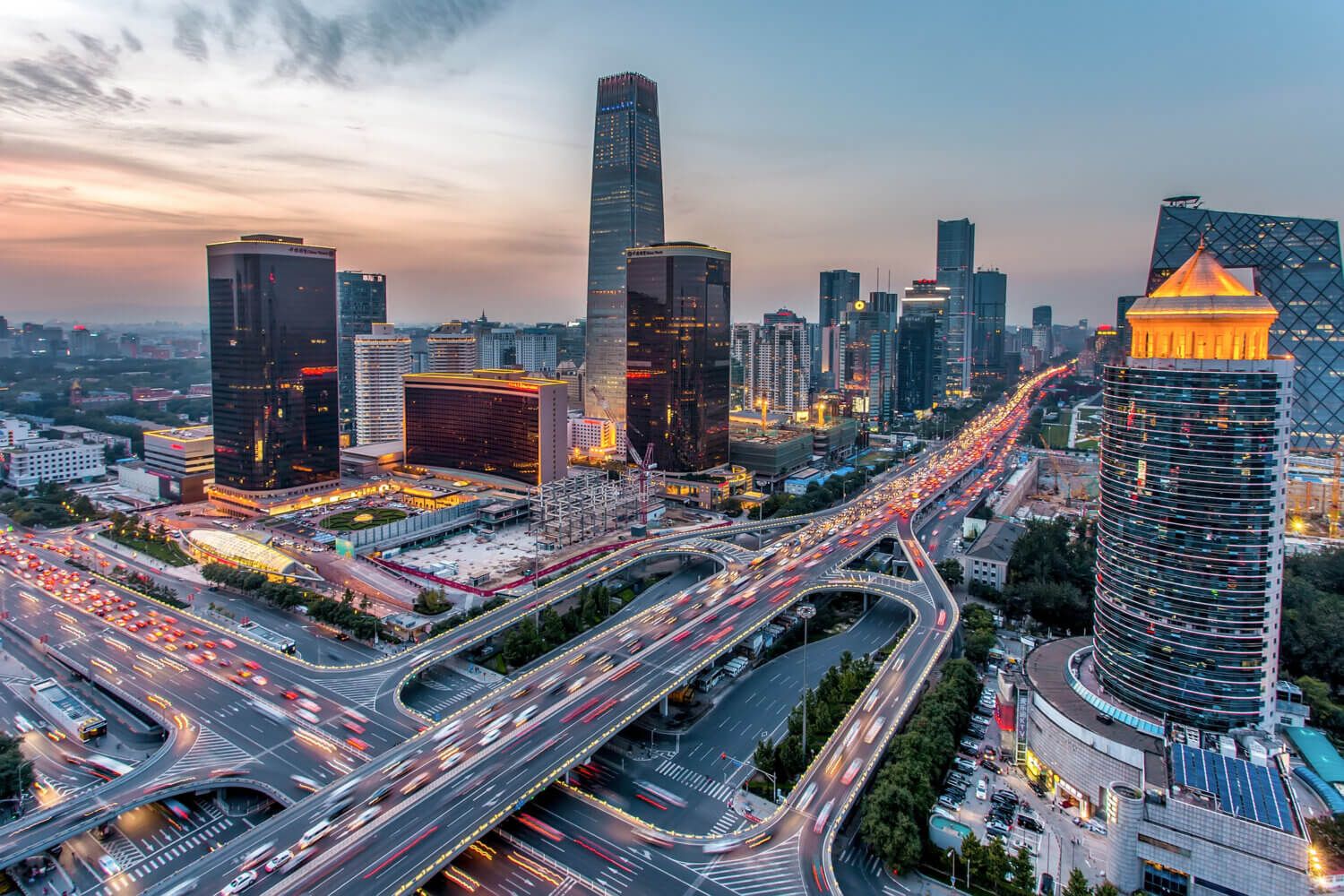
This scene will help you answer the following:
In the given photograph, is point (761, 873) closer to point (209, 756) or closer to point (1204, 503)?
point (1204, 503)

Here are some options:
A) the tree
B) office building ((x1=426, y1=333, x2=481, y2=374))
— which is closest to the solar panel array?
the tree

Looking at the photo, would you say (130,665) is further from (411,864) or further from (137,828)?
(411,864)

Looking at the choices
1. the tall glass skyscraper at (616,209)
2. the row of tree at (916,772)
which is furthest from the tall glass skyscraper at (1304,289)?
the tall glass skyscraper at (616,209)

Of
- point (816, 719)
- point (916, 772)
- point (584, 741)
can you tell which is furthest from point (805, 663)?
point (584, 741)

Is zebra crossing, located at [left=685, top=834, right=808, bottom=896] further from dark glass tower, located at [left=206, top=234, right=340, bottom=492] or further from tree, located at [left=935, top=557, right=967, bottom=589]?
dark glass tower, located at [left=206, top=234, right=340, bottom=492]

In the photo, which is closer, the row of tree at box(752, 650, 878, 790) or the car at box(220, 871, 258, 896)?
the car at box(220, 871, 258, 896)

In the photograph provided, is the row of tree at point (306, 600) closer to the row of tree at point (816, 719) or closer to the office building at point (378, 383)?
the row of tree at point (816, 719)
